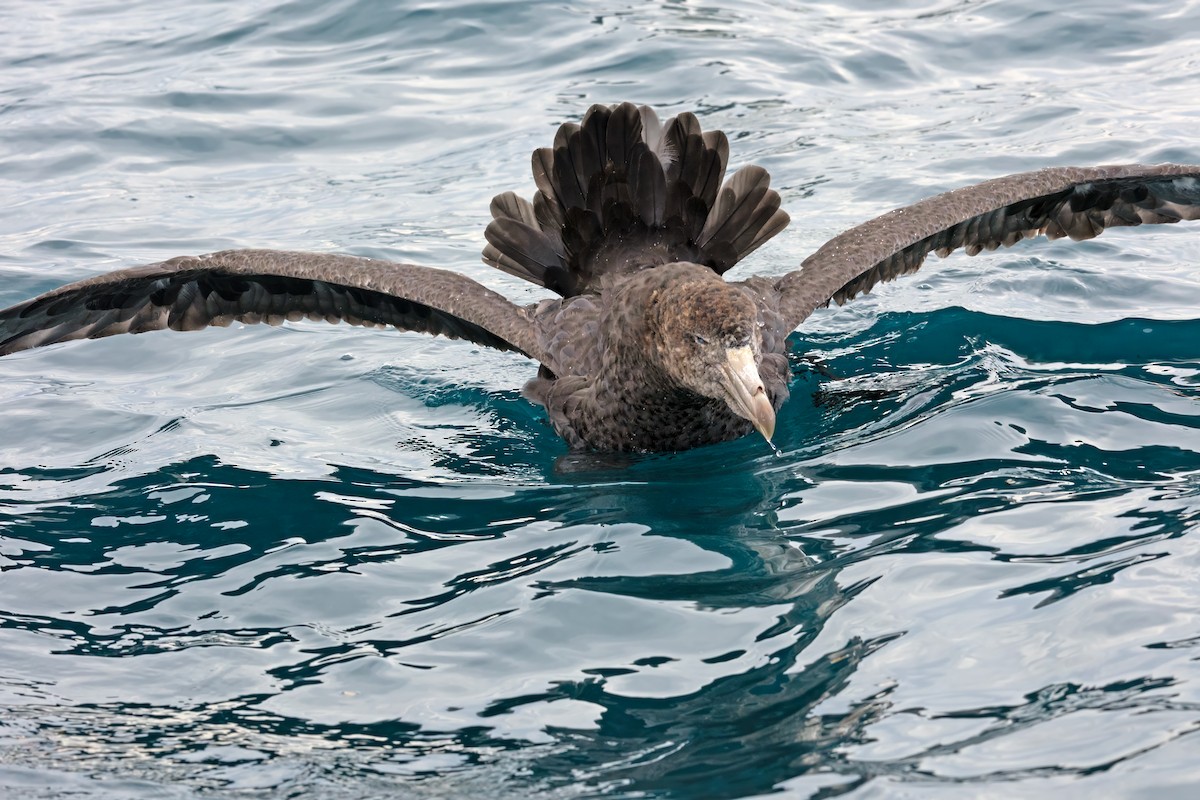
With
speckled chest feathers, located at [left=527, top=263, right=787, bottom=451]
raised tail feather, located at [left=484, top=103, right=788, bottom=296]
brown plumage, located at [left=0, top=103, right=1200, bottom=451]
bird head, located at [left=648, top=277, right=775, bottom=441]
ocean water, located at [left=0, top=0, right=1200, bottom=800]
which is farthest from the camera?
raised tail feather, located at [left=484, top=103, right=788, bottom=296]

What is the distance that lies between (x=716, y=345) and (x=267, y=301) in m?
3.21

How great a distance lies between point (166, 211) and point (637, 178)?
564 cm

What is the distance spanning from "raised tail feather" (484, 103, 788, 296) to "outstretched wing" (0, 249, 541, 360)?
40 centimetres

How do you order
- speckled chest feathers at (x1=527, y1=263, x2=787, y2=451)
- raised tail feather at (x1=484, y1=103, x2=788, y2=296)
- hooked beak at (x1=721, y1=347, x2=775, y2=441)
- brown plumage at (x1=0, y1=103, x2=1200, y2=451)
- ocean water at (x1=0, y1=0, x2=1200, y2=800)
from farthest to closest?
1. raised tail feather at (x1=484, y1=103, x2=788, y2=296)
2. brown plumage at (x1=0, y1=103, x2=1200, y2=451)
3. speckled chest feathers at (x1=527, y1=263, x2=787, y2=451)
4. hooked beak at (x1=721, y1=347, x2=775, y2=441)
5. ocean water at (x1=0, y1=0, x2=1200, y2=800)

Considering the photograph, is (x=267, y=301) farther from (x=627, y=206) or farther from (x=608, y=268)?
(x=627, y=206)

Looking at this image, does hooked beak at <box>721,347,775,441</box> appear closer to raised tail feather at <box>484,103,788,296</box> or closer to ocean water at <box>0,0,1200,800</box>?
ocean water at <box>0,0,1200,800</box>

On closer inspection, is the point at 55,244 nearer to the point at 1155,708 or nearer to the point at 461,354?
the point at 461,354

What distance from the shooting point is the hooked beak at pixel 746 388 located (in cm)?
562

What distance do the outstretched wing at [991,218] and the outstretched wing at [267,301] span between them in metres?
1.58

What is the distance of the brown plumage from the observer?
7.05 metres

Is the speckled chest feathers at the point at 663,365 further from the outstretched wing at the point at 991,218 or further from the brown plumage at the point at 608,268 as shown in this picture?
the outstretched wing at the point at 991,218

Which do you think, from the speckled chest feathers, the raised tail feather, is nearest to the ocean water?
the speckled chest feathers

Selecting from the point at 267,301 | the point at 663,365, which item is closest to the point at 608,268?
the point at 663,365

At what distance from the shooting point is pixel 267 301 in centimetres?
803
